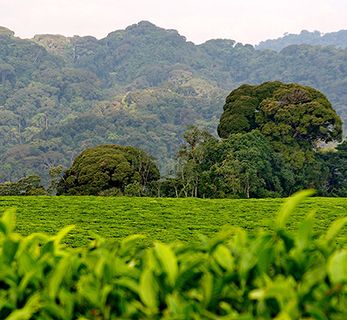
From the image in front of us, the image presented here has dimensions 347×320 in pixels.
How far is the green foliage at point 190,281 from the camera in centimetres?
85

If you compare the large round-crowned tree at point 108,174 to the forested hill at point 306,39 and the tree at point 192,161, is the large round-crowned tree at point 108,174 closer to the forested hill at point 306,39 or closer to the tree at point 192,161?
the tree at point 192,161

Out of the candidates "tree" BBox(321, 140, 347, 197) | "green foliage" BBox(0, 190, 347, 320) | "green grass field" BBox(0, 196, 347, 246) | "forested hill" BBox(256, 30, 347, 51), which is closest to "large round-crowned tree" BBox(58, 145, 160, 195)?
"tree" BBox(321, 140, 347, 197)

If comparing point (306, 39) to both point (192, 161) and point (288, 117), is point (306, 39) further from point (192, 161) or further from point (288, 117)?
point (192, 161)

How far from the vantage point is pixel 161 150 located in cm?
5706

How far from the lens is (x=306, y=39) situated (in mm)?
178375

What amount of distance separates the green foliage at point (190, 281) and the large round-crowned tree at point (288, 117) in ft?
60.6

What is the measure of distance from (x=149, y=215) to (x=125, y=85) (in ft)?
317

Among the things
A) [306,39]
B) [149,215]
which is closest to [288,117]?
[149,215]

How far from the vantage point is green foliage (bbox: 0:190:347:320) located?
854 millimetres

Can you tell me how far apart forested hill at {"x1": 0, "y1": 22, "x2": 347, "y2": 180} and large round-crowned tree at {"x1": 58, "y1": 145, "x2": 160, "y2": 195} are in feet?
108

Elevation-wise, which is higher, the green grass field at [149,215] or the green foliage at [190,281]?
the green foliage at [190,281]

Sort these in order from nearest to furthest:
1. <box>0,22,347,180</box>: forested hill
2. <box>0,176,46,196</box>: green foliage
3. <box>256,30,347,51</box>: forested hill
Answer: <box>0,176,46,196</box>: green foliage → <box>0,22,347,180</box>: forested hill → <box>256,30,347,51</box>: forested hill

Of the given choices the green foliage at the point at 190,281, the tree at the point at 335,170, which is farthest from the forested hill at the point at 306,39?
the green foliage at the point at 190,281

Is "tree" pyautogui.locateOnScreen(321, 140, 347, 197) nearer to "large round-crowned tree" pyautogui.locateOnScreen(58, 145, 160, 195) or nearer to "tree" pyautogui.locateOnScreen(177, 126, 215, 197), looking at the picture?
"tree" pyautogui.locateOnScreen(177, 126, 215, 197)
